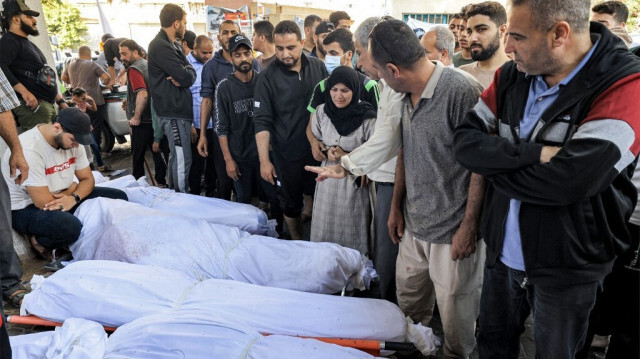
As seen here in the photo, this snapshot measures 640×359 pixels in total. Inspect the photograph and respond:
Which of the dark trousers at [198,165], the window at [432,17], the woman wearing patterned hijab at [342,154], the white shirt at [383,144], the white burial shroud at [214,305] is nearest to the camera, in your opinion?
the white shirt at [383,144]

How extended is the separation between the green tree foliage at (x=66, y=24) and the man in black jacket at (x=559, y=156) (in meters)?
24.6

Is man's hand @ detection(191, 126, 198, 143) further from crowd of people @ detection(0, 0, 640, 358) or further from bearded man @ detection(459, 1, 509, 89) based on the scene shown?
bearded man @ detection(459, 1, 509, 89)

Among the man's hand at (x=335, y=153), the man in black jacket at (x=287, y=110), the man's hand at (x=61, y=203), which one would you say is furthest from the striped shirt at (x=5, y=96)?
the man's hand at (x=335, y=153)

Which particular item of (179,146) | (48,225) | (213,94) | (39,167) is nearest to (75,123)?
(39,167)

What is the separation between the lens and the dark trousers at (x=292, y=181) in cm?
353

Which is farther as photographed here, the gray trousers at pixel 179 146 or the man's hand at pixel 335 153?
the gray trousers at pixel 179 146

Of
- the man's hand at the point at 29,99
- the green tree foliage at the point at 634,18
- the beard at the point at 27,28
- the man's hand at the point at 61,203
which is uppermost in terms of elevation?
the green tree foliage at the point at 634,18

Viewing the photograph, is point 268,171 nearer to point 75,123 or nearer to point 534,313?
point 75,123

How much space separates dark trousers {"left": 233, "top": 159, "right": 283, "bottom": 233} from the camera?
150 inches

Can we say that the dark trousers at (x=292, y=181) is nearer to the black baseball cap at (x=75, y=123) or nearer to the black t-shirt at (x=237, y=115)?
the black t-shirt at (x=237, y=115)

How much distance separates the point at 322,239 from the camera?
328 cm

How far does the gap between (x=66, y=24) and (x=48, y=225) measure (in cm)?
2351

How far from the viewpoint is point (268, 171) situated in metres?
3.45

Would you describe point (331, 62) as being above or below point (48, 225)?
above
